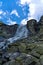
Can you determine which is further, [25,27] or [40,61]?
[25,27]

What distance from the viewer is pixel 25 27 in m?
111

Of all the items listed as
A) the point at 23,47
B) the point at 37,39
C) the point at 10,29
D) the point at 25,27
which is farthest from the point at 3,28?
the point at 23,47

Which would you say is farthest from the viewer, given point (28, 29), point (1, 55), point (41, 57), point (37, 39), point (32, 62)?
point (28, 29)

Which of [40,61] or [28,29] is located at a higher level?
[28,29]

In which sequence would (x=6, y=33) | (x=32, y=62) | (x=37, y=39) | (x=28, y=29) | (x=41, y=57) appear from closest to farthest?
(x=32, y=62) < (x=41, y=57) < (x=37, y=39) < (x=28, y=29) < (x=6, y=33)

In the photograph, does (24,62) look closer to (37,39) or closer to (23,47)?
(23,47)

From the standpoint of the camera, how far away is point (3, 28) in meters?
120

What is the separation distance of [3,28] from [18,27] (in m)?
9.31

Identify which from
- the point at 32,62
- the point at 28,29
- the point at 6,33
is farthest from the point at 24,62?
the point at 6,33

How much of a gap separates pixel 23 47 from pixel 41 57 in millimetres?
11812

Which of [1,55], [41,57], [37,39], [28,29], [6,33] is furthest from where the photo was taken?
[6,33]

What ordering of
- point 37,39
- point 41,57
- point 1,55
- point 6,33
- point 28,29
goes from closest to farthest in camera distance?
point 41,57, point 1,55, point 37,39, point 28,29, point 6,33

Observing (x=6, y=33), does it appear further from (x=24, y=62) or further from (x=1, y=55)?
(x=24, y=62)

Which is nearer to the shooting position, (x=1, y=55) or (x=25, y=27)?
(x=1, y=55)
